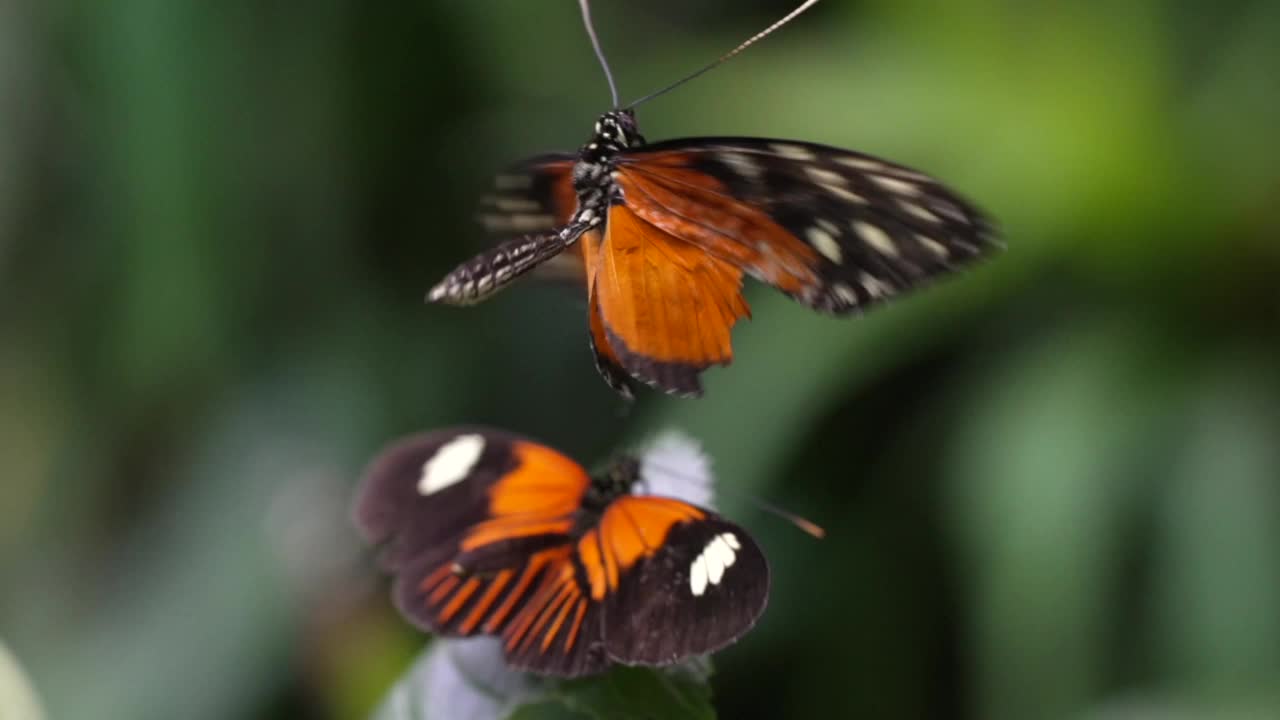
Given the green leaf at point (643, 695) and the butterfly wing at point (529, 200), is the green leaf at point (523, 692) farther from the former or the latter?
the butterfly wing at point (529, 200)

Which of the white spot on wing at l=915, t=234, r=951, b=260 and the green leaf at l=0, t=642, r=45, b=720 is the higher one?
the white spot on wing at l=915, t=234, r=951, b=260

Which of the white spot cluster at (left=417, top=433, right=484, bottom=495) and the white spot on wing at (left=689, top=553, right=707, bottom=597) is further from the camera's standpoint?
the white spot cluster at (left=417, top=433, right=484, bottom=495)

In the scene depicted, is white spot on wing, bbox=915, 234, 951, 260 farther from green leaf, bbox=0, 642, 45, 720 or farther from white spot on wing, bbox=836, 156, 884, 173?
green leaf, bbox=0, 642, 45, 720

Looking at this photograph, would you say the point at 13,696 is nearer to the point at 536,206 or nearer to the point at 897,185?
the point at 536,206

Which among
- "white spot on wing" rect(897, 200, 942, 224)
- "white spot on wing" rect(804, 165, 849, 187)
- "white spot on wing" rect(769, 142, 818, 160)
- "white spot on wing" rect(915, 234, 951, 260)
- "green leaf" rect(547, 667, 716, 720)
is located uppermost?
"white spot on wing" rect(769, 142, 818, 160)

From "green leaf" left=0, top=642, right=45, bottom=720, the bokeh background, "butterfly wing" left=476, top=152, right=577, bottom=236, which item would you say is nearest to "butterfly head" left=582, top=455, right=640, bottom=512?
"butterfly wing" left=476, top=152, right=577, bottom=236
